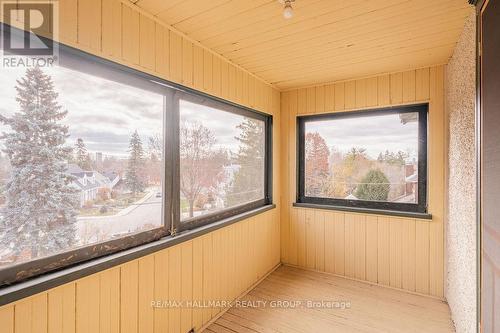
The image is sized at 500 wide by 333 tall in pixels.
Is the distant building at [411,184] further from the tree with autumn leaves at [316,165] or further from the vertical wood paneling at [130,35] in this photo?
the vertical wood paneling at [130,35]

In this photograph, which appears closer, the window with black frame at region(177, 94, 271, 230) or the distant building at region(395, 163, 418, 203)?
the window with black frame at region(177, 94, 271, 230)

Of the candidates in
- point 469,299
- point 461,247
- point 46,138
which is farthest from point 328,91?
point 46,138

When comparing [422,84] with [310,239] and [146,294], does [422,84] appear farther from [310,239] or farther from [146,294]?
[146,294]

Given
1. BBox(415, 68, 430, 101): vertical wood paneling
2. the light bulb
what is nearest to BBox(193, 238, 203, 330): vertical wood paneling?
the light bulb

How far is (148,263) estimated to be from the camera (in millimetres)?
Result: 1679

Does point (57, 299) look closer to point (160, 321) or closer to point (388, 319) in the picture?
point (160, 321)

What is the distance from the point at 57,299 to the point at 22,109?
0.91 meters

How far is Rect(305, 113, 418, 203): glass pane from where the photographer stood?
279cm

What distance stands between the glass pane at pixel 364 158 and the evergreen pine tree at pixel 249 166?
26.6 inches

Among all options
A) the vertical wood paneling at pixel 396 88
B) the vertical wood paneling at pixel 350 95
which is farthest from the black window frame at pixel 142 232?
the vertical wood paneling at pixel 396 88

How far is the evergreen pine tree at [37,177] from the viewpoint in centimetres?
114

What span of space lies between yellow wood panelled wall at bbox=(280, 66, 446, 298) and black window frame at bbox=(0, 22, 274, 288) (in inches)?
37.2

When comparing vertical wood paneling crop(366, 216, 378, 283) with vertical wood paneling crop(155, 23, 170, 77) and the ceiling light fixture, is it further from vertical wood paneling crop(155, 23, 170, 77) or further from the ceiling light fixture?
vertical wood paneling crop(155, 23, 170, 77)

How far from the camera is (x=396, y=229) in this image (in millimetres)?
2801
